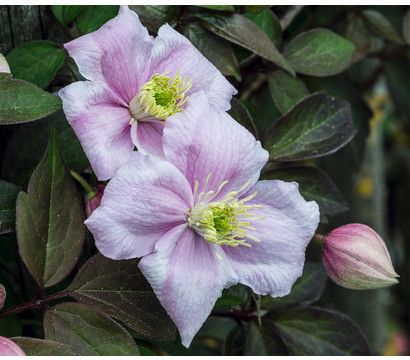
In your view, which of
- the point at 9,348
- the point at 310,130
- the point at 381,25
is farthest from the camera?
the point at 381,25

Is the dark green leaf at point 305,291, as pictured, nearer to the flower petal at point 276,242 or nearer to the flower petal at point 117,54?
the flower petal at point 276,242

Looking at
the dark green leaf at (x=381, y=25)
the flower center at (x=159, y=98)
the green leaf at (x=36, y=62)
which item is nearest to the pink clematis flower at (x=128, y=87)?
the flower center at (x=159, y=98)

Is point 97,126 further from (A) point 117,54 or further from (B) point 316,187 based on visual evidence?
(B) point 316,187

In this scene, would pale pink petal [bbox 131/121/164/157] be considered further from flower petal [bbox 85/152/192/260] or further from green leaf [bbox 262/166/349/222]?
green leaf [bbox 262/166/349/222]

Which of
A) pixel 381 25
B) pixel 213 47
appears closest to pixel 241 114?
pixel 213 47

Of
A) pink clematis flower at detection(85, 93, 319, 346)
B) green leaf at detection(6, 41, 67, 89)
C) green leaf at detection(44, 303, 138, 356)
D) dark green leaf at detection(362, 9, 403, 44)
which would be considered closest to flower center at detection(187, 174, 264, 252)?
pink clematis flower at detection(85, 93, 319, 346)

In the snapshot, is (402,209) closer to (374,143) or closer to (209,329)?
(374,143)

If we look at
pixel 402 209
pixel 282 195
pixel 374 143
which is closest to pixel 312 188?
pixel 282 195
